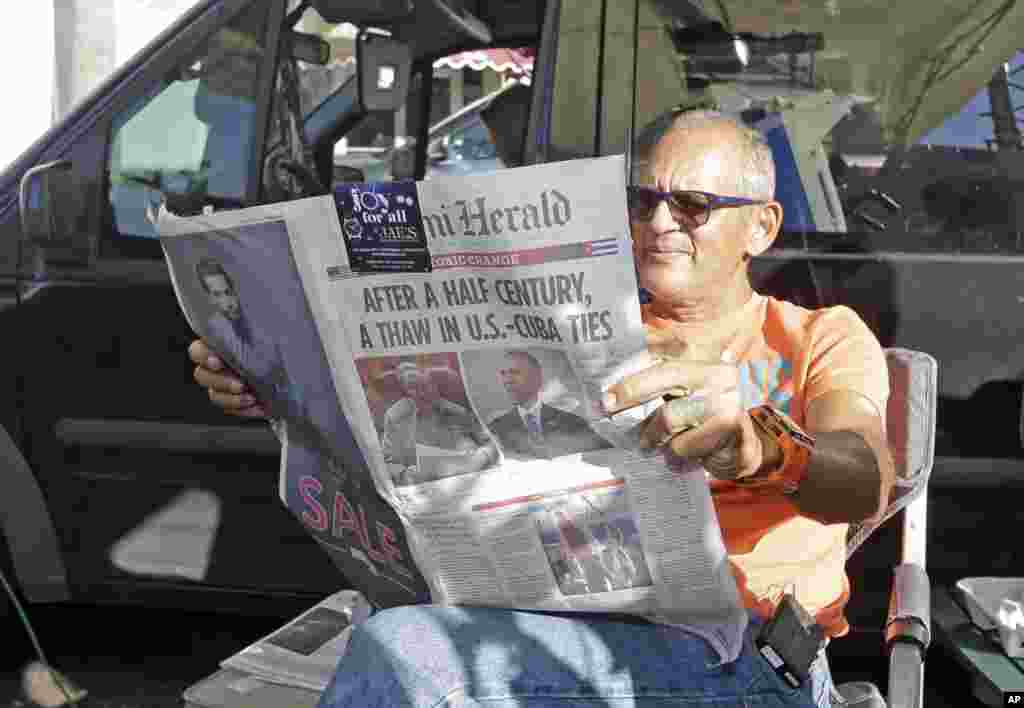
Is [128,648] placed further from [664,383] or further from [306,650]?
[664,383]

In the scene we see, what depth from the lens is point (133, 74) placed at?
3.52 metres

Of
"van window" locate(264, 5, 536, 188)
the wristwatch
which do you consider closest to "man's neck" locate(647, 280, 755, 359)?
the wristwatch

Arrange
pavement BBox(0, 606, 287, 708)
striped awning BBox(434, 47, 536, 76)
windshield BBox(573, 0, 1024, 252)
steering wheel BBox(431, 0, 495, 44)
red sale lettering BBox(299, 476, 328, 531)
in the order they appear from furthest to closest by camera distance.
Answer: pavement BBox(0, 606, 287, 708), steering wheel BBox(431, 0, 495, 44), striped awning BBox(434, 47, 536, 76), windshield BBox(573, 0, 1024, 252), red sale lettering BBox(299, 476, 328, 531)

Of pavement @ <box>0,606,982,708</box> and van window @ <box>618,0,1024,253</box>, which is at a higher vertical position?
van window @ <box>618,0,1024,253</box>

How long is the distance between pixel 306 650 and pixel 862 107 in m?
1.68

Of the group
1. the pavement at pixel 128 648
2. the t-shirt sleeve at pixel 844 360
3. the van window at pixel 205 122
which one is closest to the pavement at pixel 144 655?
the pavement at pixel 128 648

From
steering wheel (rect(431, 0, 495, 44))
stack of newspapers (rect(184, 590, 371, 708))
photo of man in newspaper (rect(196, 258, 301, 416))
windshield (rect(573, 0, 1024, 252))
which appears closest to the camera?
photo of man in newspaper (rect(196, 258, 301, 416))

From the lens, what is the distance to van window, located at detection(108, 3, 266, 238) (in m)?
3.53

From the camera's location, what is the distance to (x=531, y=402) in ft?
5.67

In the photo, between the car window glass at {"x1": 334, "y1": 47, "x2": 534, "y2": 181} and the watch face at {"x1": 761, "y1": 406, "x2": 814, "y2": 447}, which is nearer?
the watch face at {"x1": 761, "y1": 406, "x2": 814, "y2": 447}

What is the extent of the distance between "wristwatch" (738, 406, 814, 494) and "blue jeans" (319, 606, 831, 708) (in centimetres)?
29

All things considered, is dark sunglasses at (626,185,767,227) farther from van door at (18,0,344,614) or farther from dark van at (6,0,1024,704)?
van door at (18,0,344,614)

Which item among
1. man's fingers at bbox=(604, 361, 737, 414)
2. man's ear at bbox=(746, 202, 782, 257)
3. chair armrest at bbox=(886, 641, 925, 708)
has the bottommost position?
chair armrest at bbox=(886, 641, 925, 708)

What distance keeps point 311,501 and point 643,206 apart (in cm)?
68
